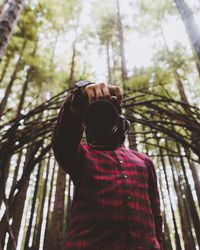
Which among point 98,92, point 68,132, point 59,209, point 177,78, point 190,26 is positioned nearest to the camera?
point 98,92

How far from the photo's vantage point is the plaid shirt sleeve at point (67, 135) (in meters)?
1.16

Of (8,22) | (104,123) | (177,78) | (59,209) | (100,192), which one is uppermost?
(177,78)

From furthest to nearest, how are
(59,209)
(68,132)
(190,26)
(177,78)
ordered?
(177,78)
(59,209)
(190,26)
(68,132)

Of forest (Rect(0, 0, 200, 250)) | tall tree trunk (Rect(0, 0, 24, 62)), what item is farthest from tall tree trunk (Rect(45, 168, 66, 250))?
tall tree trunk (Rect(0, 0, 24, 62))

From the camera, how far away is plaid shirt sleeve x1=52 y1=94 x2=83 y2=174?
116 cm

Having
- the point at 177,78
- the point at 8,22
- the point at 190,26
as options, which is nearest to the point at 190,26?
the point at 190,26

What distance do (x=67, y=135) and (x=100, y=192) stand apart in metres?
0.32

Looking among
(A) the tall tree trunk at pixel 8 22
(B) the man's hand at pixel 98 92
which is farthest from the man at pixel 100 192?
(A) the tall tree trunk at pixel 8 22

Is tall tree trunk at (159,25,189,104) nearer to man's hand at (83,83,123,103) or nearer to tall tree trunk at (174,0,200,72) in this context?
tall tree trunk at (174,0,200,72)

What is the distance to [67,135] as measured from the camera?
118 centimetres

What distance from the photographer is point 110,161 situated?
141 cm

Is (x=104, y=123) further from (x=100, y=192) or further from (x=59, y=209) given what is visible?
(x=59, y=209)

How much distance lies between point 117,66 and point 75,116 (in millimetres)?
12287

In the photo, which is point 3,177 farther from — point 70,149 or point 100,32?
point 100,32
